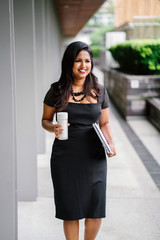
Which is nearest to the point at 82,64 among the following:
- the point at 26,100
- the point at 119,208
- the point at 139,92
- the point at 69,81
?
the point at 69,81

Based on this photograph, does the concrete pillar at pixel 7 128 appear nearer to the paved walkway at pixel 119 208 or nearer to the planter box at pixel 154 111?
the paved walkway at pixel 119 208

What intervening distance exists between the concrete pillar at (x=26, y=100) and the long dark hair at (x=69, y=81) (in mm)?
1603

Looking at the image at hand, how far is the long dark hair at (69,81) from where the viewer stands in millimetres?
2787

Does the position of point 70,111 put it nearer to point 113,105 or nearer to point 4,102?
point 4,102

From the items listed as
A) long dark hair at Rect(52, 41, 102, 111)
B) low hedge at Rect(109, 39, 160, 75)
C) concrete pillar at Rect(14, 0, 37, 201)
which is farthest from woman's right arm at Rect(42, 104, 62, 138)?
low hedge at Rect(109, 39, 160, 75)

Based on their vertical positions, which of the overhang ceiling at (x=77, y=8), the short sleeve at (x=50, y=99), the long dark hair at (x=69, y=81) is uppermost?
the overhang ceiling at (x=77, y=8)

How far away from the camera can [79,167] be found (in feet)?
9.30

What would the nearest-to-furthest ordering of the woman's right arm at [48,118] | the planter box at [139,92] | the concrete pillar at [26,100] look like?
1. the woman's right arm at [48,118]
2. the concrete pillar at [26,100]
3. the planter box at [139,92]

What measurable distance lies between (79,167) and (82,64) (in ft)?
2.56

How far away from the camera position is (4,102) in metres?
2.67

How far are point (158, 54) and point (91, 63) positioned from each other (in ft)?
25.5

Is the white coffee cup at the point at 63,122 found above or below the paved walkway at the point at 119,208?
above

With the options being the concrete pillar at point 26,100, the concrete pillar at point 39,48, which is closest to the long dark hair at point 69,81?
the concrete pillar at point 26,100

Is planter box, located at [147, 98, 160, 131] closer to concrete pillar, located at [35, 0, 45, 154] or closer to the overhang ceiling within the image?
concrete pillar, located at [35, 0, 45, 154]
